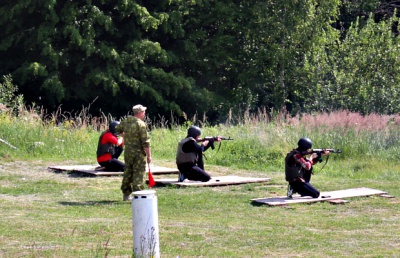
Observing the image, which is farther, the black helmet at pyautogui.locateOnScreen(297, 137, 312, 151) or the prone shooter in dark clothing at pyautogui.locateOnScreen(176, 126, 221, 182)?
the prone shooter in dark clothing at pyautogui.locateOnScreen(176, 126, 221, 182)

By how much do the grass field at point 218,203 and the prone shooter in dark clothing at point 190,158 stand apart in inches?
29.9

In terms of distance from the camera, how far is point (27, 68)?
3472 centimetres

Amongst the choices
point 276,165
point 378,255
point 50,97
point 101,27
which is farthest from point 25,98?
point 378,255

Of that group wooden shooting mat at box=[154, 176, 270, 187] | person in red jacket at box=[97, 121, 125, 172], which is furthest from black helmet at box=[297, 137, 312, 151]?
person in red jacket at box=[97, 121, 125, 172]

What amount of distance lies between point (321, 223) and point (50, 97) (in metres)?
23.5

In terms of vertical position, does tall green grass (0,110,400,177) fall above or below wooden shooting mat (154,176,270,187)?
above

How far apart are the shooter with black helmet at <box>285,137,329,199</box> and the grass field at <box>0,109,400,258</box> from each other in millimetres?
639

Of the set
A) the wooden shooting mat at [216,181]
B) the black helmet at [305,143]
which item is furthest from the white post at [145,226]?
the wooden shooting mat at [216,181]

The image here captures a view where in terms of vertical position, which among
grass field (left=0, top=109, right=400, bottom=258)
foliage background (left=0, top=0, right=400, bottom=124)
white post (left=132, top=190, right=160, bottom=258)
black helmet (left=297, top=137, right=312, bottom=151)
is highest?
foliage background (left=0, top=0, right=400, bottom=124)

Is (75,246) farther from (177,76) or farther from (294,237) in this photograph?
(177,76)

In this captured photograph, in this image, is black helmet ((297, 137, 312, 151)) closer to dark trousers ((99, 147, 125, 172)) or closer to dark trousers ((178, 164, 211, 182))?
dark trousers ((178, 164, 211, 182))

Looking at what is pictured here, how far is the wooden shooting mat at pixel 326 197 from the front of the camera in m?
15.9

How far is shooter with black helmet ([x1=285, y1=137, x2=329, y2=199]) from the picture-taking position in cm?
1602

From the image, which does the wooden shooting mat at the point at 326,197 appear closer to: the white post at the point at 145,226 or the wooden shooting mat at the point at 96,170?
the wooden shooting mat at the point at 96,170
